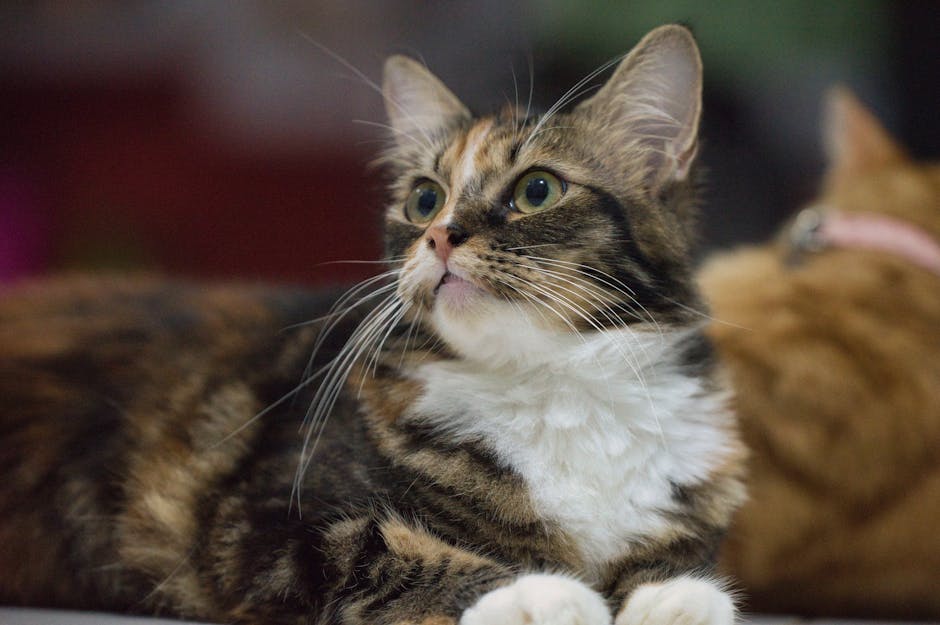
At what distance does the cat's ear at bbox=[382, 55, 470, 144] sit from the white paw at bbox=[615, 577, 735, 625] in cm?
57

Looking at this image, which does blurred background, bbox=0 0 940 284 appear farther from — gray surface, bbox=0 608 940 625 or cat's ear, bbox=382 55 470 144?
gray surface, bbox=0 608 940 625

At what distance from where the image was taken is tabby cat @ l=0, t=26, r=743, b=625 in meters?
0.90

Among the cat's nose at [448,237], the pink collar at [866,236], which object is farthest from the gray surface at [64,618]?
the pink collar at [866,236]

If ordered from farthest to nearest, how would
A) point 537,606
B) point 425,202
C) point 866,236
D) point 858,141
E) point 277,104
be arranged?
point 277,104, point 858,141, point 866,236, point 425,202, point 537,606

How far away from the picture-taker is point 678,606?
0.85 metres

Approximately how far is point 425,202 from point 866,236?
1033 millimetres

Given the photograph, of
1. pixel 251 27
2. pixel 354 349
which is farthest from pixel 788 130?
pixel 354 349

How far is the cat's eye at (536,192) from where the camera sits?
96 centimetres

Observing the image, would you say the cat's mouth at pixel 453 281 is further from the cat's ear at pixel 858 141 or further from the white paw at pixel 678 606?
the cat's ear at pixel 858 141

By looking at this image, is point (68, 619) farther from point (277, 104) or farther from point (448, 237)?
point (277, 104)

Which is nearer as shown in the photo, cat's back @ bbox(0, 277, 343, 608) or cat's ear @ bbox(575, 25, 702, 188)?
cat's ear @ bbox(575, 25, 702, 188)

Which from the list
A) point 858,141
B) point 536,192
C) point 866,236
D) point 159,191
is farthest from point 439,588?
point 159,191

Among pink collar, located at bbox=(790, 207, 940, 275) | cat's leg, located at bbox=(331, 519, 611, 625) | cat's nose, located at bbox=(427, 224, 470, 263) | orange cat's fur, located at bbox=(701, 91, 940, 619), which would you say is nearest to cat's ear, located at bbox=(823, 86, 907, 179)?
pink collar, located at bbox=(790, 207, 940, 275)

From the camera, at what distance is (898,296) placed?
1618mm
